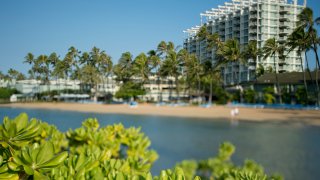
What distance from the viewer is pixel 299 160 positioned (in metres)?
11.0

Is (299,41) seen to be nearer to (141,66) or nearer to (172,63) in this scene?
(172,63)

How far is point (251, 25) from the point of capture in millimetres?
2307

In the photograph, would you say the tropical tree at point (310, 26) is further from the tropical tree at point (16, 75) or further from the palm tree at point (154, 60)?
the tropical tree at point (16, 75)

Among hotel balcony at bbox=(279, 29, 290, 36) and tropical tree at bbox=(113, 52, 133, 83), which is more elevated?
hotel balcony at bbox=(279, 29, 290, 36)

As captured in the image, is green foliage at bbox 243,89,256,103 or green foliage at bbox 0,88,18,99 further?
green foliage at bbox 243,89,256,103

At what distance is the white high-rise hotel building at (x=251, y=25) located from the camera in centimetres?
223

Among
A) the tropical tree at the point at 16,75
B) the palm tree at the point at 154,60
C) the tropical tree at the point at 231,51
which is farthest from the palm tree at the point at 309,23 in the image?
the tropical tree at the point at 16,75

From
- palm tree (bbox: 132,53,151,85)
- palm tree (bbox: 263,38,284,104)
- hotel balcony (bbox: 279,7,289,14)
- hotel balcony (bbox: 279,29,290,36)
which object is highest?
hotel balcony (bbox: 279,7,289,14)

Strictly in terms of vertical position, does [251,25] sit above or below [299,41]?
above

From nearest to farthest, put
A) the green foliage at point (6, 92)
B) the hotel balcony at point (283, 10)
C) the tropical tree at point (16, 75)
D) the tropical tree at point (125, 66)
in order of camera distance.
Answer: the hotel balcony at point (283, 10)
the tropical tree at point (125, 66)
the tropical tree at point (16, 75)
the green foliage at point (6, 92)

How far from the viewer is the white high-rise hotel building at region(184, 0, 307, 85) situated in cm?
223

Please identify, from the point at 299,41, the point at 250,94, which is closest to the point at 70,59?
the point at 299,41

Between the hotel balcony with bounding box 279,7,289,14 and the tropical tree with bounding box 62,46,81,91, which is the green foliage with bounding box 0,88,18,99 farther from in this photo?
the hotel balcony with bounding box 279,7,289,14

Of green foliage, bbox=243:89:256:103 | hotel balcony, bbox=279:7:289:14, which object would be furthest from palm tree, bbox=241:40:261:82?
green foliage, bbox=243:89:256:103
